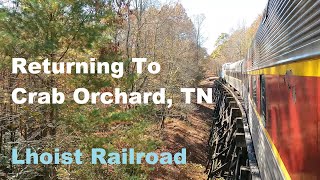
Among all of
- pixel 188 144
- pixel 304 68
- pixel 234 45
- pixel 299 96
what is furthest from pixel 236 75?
pixel 234 45

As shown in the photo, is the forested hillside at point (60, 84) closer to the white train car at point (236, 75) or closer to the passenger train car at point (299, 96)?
the white train car at point (236, 75)

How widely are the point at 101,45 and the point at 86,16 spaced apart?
945mm

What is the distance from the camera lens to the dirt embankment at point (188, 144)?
43.8ft

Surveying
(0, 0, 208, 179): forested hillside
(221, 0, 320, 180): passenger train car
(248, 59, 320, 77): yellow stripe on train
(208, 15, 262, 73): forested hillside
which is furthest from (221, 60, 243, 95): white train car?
(208, 15, 262, 73): forested hillside

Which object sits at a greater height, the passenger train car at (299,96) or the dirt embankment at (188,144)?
the passenger train car at (299,96)

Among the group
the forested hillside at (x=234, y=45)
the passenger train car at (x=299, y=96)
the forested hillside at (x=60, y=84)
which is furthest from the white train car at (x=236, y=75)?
the forested hillside at (x=234, y=45)

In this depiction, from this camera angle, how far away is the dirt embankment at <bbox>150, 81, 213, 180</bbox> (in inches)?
526

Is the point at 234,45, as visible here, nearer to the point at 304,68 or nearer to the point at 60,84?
the point at 60,84

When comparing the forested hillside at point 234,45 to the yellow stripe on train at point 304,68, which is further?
the forested hillside at point 234,45

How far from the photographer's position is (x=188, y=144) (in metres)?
17.1

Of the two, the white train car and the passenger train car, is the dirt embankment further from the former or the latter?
the passenger train car

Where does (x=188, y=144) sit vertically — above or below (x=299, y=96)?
below

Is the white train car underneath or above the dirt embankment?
above

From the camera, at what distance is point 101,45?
30.6 feet
